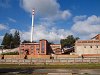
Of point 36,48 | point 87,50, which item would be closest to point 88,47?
point 87,50

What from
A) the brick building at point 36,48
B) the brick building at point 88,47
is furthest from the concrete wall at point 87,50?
the brick building at point 36,48

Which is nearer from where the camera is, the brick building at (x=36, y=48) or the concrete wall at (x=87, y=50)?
the concrete wall at (x=87, y=50)

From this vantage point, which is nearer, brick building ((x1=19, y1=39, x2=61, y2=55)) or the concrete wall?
the concrete wall

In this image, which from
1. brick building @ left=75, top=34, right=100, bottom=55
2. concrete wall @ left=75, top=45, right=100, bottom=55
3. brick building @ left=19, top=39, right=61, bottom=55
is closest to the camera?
concrete wall @ left=75, top=45, right=100, bottom=55

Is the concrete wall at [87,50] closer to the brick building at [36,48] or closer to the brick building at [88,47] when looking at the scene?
the brick building at [88,47]

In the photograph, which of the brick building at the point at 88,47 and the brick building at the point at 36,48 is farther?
the brick building at the point at 36,48

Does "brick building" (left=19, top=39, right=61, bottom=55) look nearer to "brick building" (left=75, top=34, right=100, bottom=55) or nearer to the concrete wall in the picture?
"brick building" (left=75, top=34, right=100, bottom=55)

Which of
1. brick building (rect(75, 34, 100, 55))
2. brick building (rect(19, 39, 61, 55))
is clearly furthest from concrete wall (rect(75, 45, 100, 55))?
brick building (rect(19, 39, 61, 55))

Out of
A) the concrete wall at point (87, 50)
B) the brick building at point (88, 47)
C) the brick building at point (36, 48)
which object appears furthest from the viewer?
the brick building at point (36, 48)

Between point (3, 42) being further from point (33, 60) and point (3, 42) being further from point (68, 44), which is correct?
point (33, 60)

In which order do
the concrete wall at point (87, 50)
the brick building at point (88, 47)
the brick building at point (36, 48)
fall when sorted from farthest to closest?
the brick building at point (36, 48) → the brick building at point (88, 47) → the concrete wall at point (87, 50)

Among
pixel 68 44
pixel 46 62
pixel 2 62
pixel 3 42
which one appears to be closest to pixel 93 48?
pixel 46 62

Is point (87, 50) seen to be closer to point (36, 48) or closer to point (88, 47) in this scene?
point (88, 47)

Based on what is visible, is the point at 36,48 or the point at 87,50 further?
the point at 36,48
